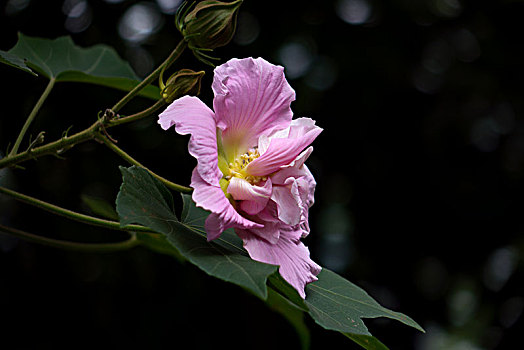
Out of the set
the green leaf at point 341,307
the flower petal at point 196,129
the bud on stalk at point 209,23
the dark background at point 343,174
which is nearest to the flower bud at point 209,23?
the bud on stalk at point 209,23

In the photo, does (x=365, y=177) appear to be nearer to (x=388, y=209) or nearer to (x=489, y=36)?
(x=388, y=209)

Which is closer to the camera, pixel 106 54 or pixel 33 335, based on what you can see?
pixel 106 54

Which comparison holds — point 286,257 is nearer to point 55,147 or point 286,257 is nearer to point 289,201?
point 289,201

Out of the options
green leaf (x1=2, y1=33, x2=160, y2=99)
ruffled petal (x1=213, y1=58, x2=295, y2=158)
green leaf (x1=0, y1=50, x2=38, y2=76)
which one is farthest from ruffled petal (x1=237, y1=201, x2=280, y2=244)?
green leaf (x1=2, y1=33, x2=160, y2=99)

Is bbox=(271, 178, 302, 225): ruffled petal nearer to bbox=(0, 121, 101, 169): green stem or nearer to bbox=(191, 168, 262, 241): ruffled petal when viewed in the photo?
bbox=(191, 168, 262, 241): ruffled petal

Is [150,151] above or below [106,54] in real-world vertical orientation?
below

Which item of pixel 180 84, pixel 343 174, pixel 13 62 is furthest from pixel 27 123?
pixel 343 174

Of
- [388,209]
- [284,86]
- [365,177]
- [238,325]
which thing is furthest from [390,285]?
[284,86]
